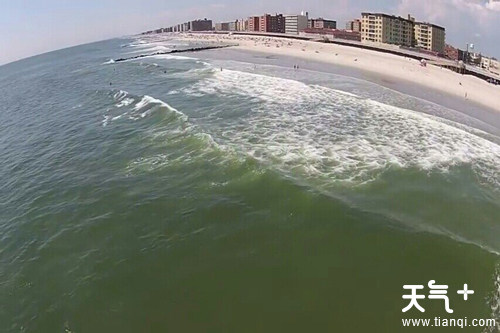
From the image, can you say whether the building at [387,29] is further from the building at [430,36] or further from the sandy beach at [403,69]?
the sandy beach at [403,69]

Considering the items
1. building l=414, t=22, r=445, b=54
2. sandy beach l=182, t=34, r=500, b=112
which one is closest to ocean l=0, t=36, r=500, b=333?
sandy beach l=182, t=34, r=500, b=112

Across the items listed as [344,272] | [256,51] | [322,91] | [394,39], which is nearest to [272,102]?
[322,91]

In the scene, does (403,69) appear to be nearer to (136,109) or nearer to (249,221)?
(136,109)

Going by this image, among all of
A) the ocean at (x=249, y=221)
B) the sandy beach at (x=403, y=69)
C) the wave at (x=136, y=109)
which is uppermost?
the sandy beach at (x=403, y=69)

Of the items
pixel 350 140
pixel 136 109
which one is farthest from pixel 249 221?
pixel 136 109

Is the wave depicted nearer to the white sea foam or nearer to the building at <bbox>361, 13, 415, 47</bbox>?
the white sea foam

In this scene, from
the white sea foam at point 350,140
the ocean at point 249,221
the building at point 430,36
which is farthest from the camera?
the building at point 430,36

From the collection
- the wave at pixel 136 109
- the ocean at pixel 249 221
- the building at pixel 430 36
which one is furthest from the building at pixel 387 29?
the wave at pixel 136 109
